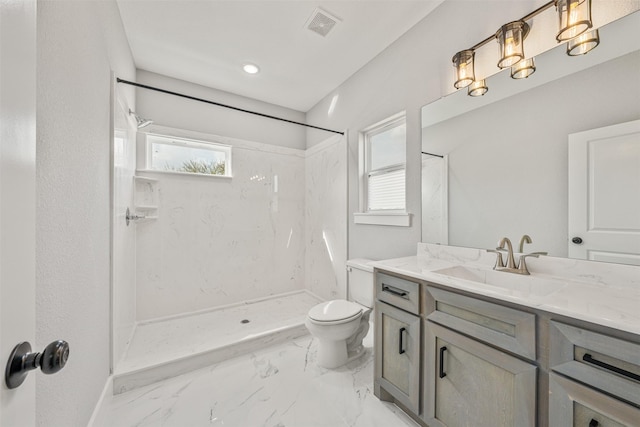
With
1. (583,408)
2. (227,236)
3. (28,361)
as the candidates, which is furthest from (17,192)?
(227,236)

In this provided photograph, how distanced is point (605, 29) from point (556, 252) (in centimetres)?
104

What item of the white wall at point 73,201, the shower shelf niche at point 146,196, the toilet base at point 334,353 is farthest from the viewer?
the shower shelf niche at point 146,196

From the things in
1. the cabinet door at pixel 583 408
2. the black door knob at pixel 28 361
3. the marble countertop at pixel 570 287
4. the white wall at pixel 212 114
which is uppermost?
the white wall at pixel 212 114

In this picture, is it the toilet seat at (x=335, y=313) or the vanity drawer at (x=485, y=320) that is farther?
the toilet seat at (x=335, y=313)

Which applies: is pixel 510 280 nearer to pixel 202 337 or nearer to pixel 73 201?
pixel 73 201

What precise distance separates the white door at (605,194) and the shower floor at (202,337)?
2.12 meters

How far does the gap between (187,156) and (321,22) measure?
1.92m

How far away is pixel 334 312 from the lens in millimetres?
1920

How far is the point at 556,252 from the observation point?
1291 mm

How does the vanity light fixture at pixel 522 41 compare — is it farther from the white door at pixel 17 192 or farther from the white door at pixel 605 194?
the white door at pixel 17 192

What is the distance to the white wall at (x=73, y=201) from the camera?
2.93 ft

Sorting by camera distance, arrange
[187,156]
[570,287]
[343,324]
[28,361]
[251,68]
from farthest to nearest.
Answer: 1. [187,156]
2. [251,68]
3. [343,324]
4. [570,287]
5. [28,361]

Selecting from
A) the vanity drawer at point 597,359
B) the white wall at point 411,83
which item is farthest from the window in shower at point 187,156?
the vanity drawer at point 597,359

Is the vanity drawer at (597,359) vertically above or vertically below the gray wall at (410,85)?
below
